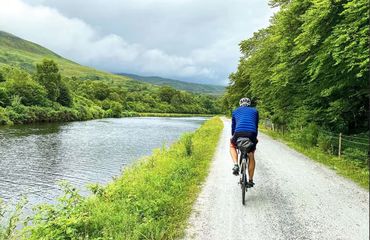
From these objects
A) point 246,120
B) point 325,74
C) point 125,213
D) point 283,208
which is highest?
point 325,74

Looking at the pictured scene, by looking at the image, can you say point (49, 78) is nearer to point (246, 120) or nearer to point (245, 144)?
point (246, 120)

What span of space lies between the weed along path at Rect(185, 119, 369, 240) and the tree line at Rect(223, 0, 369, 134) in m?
3.90

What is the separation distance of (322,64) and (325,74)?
5.31 feet

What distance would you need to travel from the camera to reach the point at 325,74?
14984 millimetres

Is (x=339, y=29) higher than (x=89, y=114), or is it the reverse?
(x=339, y=29)

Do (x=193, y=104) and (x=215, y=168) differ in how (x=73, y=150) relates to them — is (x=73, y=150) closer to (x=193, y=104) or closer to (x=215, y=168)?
(x=215, y=168)

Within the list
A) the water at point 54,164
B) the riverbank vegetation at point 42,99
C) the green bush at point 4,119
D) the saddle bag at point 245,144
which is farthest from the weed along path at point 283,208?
the riverbank vegetation at point 42,99

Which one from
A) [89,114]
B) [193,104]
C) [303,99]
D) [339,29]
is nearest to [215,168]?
[339,29]

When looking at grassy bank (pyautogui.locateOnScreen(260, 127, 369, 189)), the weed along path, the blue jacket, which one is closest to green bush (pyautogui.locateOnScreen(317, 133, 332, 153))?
grassy bank (pyautogui.locateOnScreen(260, 127, 369, 189))

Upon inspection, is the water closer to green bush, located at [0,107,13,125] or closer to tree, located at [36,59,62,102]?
green bush, located at [0,107,13,125]

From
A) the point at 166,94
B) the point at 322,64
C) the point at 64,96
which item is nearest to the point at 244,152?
the point at 322,64

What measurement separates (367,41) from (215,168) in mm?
6763

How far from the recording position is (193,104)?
642ft

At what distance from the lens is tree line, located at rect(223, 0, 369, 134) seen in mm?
11508
